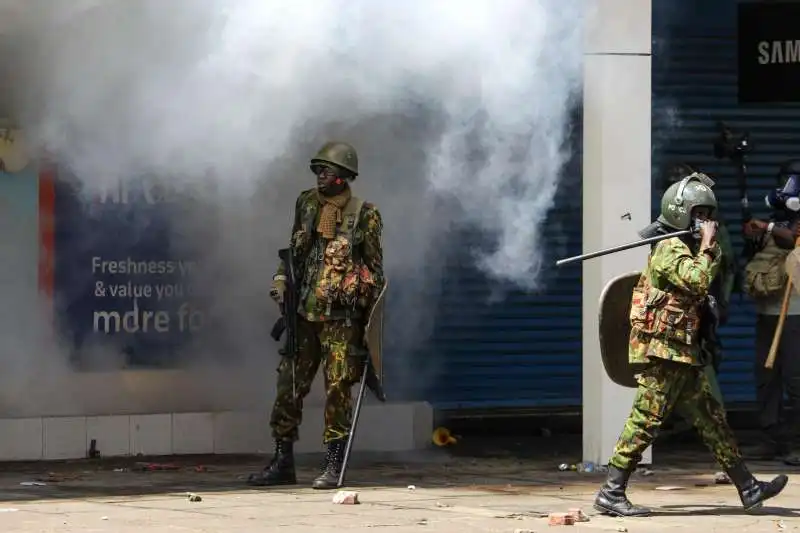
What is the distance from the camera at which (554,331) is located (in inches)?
512

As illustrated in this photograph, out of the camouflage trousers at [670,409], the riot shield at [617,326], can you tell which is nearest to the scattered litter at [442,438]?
the riot shield at [617,326]

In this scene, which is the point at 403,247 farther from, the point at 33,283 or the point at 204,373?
the point at 33,283

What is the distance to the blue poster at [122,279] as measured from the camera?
36.6ft

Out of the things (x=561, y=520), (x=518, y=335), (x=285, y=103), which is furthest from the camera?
(x=518, y=335)

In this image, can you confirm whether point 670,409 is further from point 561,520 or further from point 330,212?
point 330,212

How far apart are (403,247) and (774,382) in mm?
2536

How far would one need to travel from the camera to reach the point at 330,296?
30.8ft

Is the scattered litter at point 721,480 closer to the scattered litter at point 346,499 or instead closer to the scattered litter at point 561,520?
the scattered litter at point 561,520

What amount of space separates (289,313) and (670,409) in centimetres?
216

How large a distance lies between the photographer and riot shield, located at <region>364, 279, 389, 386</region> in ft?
10.0

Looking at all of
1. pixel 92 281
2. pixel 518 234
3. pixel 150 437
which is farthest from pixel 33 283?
pixel 518 234

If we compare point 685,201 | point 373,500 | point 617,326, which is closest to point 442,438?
point 373,500

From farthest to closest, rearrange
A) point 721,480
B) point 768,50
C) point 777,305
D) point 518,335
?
point 768,50 → point 518,335 → point 777,305 → point 721,480

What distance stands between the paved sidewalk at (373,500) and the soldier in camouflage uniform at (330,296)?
1.04ft
